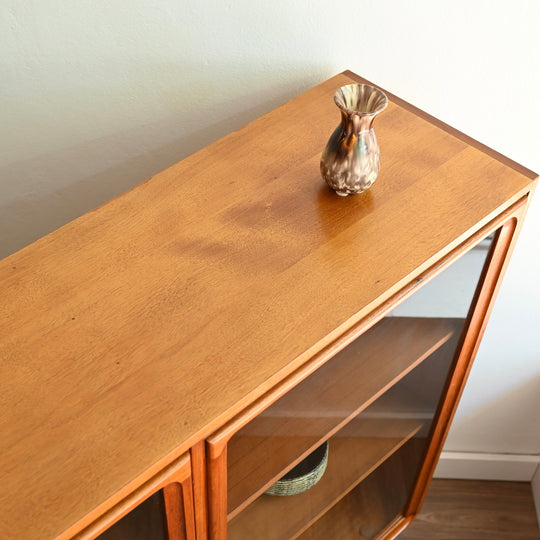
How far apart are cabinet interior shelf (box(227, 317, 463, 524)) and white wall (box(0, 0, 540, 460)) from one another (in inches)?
14.7

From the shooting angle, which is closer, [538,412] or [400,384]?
[400,384]

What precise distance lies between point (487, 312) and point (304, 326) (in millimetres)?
421

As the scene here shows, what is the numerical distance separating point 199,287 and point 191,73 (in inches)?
14.3

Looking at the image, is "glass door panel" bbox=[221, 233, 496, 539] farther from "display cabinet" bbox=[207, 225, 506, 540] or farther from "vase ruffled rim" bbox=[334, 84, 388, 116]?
"vase ruffled rim" bbox=[334, 84, 388, 116]

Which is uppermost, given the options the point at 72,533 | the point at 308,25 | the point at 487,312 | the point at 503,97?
the point at 308,25

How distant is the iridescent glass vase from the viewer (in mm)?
843

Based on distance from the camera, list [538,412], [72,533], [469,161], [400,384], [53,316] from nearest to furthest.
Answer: [72,533]
[53,316]
[469,161]
[400,384]
[538,412]

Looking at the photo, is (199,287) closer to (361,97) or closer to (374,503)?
(361,97)

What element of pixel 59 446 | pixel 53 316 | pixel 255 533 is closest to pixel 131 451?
pixel 59 446

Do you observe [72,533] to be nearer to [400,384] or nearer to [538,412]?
[400,384]

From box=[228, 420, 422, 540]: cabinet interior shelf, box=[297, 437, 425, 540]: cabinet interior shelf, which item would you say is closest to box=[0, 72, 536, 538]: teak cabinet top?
box=[228, 420, 422, 540]: cabinet interior shelf

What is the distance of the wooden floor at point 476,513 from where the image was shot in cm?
168

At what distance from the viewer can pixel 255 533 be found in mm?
1022

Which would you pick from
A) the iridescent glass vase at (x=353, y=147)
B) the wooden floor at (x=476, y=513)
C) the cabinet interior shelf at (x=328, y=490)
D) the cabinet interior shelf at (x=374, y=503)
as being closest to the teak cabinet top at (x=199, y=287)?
the iridescent glass vase at (x=353, y=147)
